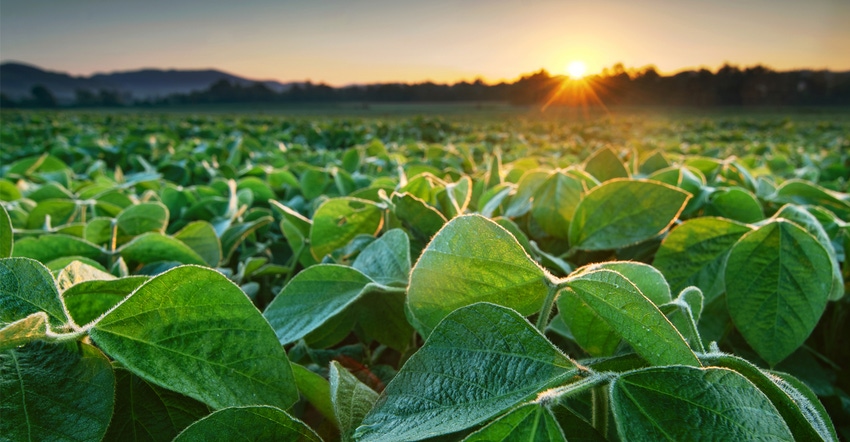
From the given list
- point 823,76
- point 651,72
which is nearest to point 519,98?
point 651,72

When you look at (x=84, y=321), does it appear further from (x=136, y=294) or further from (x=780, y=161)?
(x=780, y=161)

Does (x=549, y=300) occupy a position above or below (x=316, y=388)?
above

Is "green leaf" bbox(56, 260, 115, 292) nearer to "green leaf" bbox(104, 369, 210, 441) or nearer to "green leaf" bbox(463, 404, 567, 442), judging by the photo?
"green leaf" bbox(104, 369, 210, 441)

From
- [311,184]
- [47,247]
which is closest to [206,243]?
[47,247]

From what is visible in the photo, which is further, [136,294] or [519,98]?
[519,98]

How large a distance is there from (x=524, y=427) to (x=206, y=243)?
651 mm

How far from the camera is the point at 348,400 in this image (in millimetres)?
397

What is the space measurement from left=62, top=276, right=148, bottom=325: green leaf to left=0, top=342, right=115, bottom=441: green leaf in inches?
3.1

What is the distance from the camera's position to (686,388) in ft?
0.99

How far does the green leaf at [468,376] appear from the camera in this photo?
0.32 metres

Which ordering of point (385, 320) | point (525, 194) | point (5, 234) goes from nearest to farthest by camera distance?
1. point (5, 234)
2. point (385, 320)
3. point (525, 194)

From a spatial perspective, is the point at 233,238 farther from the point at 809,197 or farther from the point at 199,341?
the point at 809,197

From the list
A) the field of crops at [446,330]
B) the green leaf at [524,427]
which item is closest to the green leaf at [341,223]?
the field of crops at [446,330]

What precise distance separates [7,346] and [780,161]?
2638 millimetres
